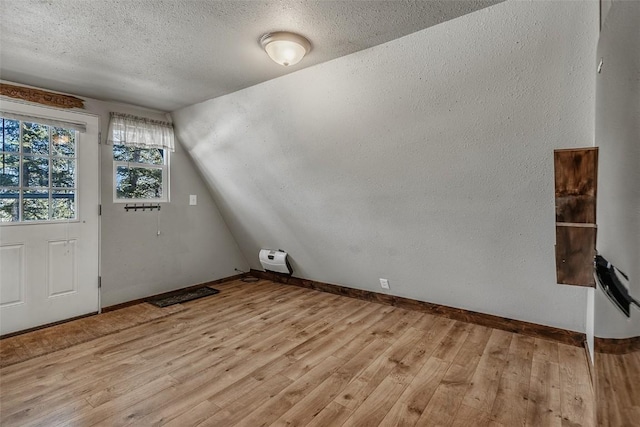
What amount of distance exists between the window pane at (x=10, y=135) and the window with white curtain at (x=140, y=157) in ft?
2.34

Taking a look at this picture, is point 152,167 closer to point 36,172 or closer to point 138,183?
point 138,183

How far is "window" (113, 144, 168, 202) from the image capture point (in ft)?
11.5

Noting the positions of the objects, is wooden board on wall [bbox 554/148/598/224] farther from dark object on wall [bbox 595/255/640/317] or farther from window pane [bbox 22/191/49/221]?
window pane [bbox 22/191/49/221]

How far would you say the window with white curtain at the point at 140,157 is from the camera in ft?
11.3

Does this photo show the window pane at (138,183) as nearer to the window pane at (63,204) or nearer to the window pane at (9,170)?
the window pane at (63,204)

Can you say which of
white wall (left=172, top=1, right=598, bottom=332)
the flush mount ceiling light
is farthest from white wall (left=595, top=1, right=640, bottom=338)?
the flush mount ceiling light

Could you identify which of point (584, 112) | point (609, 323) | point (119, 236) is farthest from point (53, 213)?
point (584, 112)

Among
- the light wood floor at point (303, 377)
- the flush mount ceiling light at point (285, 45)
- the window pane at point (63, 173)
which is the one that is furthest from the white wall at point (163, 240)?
the flush mount ceiling light at point (285, 45)

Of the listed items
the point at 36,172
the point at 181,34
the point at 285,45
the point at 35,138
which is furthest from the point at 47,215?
the point at 285,45

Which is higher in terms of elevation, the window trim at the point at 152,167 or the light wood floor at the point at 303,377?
the window trim at the point at 152,167

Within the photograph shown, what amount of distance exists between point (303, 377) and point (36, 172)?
3.01m

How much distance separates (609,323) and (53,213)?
4052 millimetres

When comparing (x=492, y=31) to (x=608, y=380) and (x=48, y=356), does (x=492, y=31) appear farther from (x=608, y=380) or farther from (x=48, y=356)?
(x=48, y=356)

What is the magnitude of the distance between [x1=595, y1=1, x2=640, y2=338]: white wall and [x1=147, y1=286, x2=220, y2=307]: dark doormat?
377 centimetres
